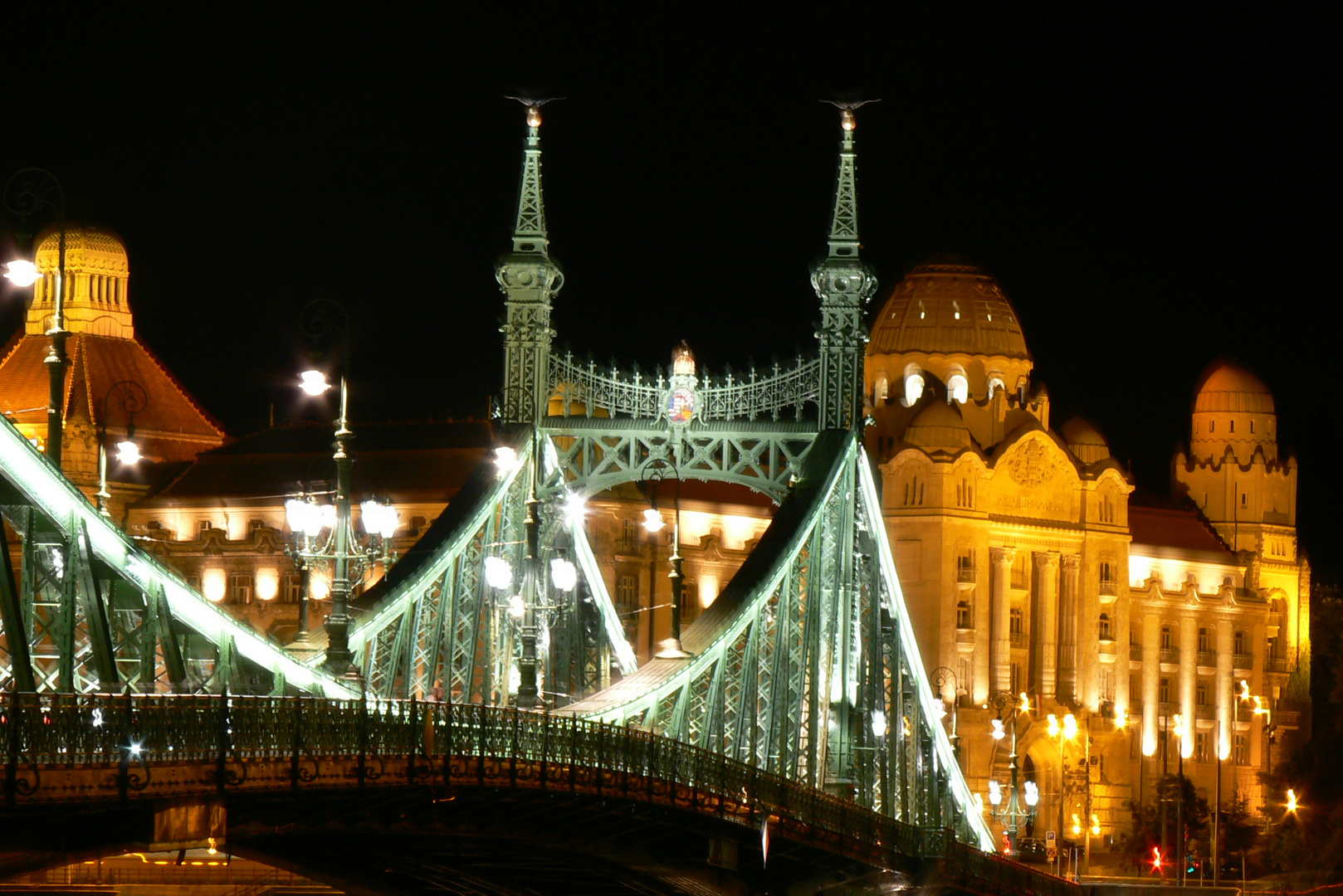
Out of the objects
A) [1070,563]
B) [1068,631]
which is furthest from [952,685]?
[1070,563]

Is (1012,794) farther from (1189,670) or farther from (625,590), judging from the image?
(1189,670)

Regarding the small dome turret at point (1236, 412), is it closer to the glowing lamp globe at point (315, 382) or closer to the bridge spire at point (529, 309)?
the bridge spire at point (529, 309)

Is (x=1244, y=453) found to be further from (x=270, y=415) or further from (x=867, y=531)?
(x=867, y=531)

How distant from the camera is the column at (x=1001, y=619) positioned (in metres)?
142

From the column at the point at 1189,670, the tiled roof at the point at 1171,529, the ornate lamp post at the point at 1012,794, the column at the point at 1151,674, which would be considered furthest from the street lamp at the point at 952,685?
the tiled roof at the point at 1171,529

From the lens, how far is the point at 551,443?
68688 mm

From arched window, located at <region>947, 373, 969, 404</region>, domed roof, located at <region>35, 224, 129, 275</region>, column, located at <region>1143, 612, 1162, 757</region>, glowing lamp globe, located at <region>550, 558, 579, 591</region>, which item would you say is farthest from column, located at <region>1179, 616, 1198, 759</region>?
glowing lamp globe, located at <region>550, 558, 579, 591</region>

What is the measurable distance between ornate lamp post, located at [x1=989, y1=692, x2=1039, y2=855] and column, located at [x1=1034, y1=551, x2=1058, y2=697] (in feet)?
12.9

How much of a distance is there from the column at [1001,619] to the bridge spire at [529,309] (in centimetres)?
7417

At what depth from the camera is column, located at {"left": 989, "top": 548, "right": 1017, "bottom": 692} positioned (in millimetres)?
141625

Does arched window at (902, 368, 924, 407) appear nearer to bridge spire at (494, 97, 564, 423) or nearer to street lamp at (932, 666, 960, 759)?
street lamp at (932, 666, 960, 759)

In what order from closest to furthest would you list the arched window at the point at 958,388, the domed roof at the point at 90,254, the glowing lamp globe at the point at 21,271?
the glowing lamp globe at the point at 21,271, the arched window at the point at 958,388, the domed roof at the point at 90,254

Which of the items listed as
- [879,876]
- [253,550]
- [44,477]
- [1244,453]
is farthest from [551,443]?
[1244,453]

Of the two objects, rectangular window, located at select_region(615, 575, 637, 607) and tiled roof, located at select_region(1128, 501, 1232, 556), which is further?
tiled roof, located at select_region(1128, 501, 1232, 556)
